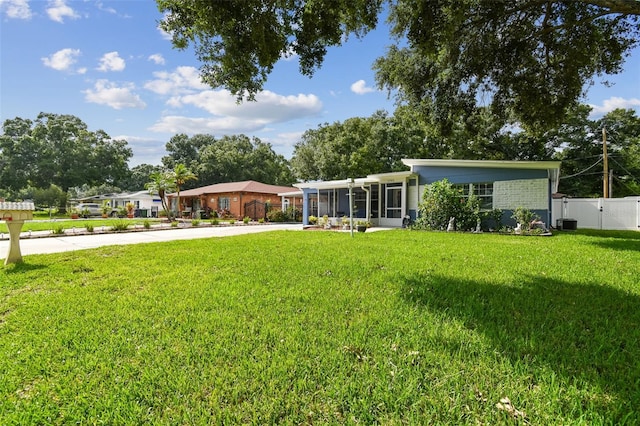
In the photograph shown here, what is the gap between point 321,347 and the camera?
9.68 ft

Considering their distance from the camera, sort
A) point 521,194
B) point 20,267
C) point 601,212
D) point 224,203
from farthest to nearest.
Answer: point 224,203
point 601,212
point 521,194
point 20,267

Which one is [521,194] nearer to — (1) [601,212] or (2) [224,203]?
(1) [601,212]

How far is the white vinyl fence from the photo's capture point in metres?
17.1

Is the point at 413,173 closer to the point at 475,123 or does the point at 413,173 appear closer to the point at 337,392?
the point at 475,123

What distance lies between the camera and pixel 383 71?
37.7 feet

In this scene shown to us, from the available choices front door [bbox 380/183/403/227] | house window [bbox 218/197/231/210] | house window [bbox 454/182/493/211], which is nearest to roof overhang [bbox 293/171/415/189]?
front door [bbox 380/183/403/227]

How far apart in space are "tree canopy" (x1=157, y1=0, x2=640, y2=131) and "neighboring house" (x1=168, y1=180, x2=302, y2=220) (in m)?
17.5

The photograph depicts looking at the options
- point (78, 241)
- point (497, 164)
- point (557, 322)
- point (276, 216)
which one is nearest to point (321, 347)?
point (557, 322)

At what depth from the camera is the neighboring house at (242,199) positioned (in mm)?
29000

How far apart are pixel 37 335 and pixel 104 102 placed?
17.1m

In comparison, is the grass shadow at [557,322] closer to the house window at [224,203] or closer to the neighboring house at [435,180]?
the neighboring house at [435,180]

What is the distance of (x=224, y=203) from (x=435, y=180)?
2112 centimetres

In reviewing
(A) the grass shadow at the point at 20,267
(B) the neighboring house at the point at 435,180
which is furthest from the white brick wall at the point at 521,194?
(A) the grass shadow at the point at 20,267

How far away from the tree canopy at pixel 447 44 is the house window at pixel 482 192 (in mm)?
3936
